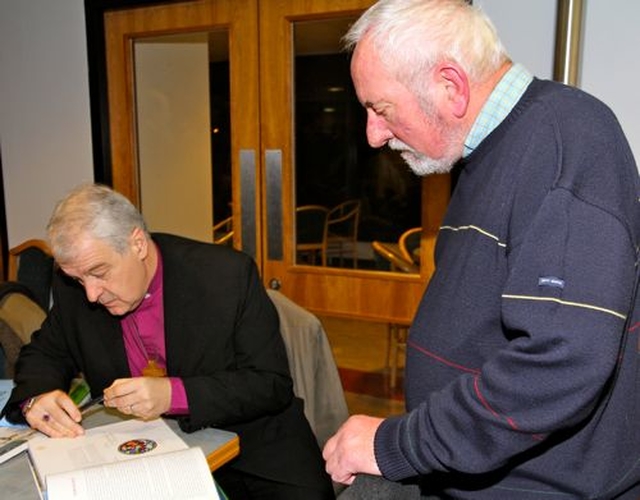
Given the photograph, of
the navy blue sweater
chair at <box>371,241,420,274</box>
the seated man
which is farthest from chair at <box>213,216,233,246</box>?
the navy blue sweater

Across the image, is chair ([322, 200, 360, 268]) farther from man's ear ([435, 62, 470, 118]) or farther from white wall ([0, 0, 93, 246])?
man's ear ([435, 62, 470, 118])

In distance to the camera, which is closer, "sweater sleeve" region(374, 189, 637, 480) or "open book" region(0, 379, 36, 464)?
"sweater sleeve" region(374, 189, 637, 480)

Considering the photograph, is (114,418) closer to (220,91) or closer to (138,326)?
(138,326)

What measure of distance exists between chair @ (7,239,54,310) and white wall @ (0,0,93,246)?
0.15m

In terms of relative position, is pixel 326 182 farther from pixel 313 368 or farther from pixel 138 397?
pixel 138 397

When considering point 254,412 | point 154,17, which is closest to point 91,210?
point 254,412

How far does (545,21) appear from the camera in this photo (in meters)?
1.99

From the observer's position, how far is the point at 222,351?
1.64 meters

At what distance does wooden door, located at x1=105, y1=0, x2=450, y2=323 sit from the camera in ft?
8.18

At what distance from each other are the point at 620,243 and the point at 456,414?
1.03 feet

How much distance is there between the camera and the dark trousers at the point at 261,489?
1615 millimetres

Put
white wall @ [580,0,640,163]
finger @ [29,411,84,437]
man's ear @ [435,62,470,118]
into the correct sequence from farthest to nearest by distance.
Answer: white wall @ [580,0,640,163] → finger @ [29,411,84,437] → man's ear @ [435,62,470,118]

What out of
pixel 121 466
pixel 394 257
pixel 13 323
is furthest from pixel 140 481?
pixel 394 257

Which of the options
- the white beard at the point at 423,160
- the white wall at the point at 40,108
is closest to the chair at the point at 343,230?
the white wall at the point at 40,108
